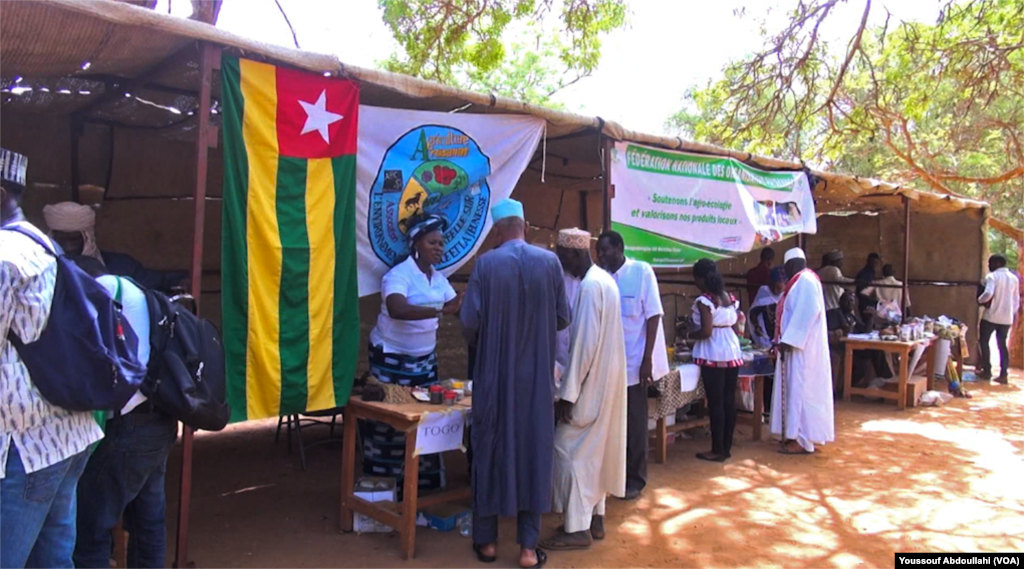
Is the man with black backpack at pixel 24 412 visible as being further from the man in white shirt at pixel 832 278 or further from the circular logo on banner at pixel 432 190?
the man in white shirt at pixel 832 278

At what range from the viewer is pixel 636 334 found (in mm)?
5082

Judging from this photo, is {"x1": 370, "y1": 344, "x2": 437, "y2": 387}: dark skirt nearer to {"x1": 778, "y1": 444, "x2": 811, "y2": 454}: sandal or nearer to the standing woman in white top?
the standing woman in white top

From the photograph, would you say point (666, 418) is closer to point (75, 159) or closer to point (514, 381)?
point (514, 381)

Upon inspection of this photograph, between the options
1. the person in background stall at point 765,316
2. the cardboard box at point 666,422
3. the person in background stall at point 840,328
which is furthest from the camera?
the person in background stall at point 840,328

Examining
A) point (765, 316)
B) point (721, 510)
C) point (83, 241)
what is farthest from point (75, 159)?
point (765, 316)

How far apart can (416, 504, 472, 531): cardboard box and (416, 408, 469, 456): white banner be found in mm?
539

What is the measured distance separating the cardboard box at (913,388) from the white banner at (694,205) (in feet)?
8.92

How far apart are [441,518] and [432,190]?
2020 millimetres

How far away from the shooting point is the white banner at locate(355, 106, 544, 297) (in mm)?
4340

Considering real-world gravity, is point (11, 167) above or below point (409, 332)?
above

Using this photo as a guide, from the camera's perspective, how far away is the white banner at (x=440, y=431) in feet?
12.7

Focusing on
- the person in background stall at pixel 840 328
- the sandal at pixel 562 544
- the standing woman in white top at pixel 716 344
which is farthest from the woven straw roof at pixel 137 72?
the person in background stall at pixel 840 328

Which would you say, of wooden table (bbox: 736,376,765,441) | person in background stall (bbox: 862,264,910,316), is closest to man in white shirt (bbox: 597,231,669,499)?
wooden table (bbox: 736,376,765,441)

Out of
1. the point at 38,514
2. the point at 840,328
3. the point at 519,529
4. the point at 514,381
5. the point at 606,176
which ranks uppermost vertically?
the point at 606,176
